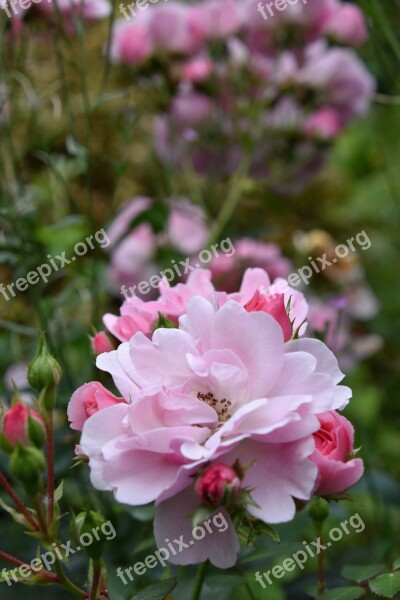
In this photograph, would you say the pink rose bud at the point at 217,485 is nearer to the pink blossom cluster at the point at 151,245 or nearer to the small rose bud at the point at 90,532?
the small rose bud at the point at 90,532

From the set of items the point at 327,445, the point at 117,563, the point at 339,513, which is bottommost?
the point at 339,513

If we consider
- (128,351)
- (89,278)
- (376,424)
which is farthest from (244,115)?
(128,351)

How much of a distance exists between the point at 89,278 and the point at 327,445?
0.54 meters

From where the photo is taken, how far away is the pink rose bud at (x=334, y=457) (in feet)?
1.45

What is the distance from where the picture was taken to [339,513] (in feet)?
2.99

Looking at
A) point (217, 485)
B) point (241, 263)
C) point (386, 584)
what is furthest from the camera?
point (241, 263)

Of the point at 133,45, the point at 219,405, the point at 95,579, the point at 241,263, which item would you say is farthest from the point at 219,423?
the point at 133,45

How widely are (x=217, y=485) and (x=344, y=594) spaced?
0.18m

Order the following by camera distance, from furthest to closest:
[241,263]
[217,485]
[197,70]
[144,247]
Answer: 1. [144,247]
2. [197,70]
3. [241,263]
4. [217,485]

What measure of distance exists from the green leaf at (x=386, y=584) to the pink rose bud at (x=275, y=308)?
16cm

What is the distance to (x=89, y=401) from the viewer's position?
1.53 ft

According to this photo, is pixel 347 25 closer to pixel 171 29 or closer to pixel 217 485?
pixel 171 29

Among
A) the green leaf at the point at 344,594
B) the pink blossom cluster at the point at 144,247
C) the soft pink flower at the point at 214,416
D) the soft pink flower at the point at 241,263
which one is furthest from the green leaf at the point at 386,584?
the pink blossom cluster at the point at 144,247

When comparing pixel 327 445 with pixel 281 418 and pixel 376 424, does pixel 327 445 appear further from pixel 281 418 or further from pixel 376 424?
pixel 376 424
